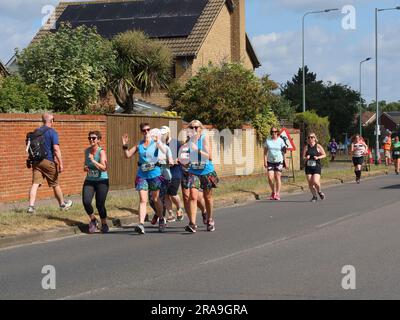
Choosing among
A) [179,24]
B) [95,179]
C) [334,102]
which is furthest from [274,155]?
[334,102]

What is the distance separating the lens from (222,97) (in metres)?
25.8

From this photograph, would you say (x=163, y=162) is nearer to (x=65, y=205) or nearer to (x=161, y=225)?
(x=161, y=225)

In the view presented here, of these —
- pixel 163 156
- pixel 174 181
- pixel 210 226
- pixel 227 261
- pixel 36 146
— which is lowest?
pixel 227 261

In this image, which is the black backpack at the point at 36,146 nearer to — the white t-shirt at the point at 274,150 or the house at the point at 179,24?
the white t-shirt at the point at 274,150

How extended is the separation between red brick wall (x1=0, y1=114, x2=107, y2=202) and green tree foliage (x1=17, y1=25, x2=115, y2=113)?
328 cm

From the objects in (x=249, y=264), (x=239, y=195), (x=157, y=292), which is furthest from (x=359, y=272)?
(x=239, y=195)

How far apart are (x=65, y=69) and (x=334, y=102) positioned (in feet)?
178

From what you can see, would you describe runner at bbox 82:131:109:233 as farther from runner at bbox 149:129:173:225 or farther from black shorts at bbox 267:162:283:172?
black shorts at bbox 267:162:283:172

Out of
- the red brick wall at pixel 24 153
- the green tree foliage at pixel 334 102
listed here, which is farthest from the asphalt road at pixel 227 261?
the green tree foliage at pixel 334 102

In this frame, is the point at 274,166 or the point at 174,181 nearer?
the point at 174,181

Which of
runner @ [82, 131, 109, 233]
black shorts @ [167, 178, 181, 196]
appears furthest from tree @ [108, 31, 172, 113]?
runner @ [82, 131, 109, 233]

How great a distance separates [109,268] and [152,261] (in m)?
0.69

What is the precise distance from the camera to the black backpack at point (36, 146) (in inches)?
527
